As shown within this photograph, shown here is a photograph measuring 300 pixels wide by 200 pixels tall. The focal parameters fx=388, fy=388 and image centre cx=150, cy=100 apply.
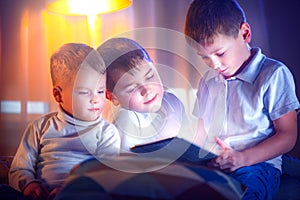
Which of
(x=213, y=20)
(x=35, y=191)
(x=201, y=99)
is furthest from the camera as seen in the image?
(x=201, y=99)

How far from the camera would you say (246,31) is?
103 cm

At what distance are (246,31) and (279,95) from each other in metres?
0.20

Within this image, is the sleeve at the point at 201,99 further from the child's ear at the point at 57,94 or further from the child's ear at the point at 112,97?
the child's ear at the point at 57,94

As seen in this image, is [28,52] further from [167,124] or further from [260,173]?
[260,173]

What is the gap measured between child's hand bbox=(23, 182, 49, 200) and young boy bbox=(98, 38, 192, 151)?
221 mm

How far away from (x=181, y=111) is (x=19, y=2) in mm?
594

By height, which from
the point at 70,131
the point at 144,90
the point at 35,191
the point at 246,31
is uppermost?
the point at 246,31

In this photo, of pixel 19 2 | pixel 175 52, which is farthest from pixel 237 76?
pixel 19 2

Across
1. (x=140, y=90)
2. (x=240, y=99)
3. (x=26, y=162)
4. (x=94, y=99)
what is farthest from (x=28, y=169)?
(x=240, y=99)

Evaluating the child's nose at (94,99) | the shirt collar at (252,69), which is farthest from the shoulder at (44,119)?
the shirt collar at (252,69)

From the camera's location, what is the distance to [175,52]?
1.11m

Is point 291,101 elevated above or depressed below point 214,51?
below

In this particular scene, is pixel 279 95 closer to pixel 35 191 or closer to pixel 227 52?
pixel 227 52

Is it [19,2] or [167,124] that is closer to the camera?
[167,124]
